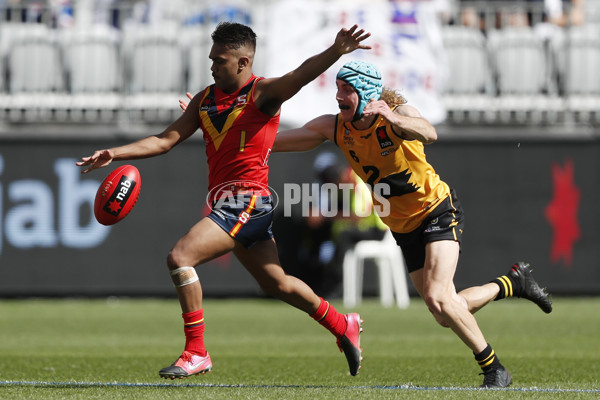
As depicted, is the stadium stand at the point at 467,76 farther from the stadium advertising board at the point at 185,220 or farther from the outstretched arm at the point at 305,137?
the outstretched arm at the point at 305,137

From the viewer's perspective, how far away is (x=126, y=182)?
7.18m

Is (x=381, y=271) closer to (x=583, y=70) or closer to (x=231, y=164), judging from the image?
(x=583, y=70)

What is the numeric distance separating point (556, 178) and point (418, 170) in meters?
8.98

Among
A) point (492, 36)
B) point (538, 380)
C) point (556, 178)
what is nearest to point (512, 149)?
point (556, 178)

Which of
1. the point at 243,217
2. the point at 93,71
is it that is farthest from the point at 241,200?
the point at 93,71

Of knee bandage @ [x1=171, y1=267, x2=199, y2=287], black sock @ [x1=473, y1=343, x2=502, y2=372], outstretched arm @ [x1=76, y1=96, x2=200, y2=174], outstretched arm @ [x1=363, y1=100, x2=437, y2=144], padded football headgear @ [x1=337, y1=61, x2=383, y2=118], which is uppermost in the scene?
padded football headgear @ [x1=337, y1=61, x2=383, y2=118]

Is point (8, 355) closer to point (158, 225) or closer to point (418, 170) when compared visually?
point (418, 170)

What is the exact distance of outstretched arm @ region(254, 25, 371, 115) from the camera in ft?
22.2

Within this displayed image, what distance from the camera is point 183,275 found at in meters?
6.87

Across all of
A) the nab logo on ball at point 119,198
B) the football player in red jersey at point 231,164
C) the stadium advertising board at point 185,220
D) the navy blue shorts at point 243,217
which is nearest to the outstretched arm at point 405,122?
the football player in red jersey at point 231,164

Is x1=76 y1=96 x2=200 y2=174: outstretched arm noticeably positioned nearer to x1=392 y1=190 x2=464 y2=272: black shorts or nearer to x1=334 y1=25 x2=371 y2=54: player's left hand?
x1=334 y1=25 x2=371 y2=54: player's left hand

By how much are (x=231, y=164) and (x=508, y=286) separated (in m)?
2.24

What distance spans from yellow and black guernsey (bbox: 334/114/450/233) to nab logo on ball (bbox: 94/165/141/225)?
148 cm

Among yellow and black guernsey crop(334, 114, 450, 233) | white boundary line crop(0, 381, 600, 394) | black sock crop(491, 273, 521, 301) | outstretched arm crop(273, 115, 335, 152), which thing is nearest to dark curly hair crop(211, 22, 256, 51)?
outstretched arm crop(273, 115, 335, 152)
